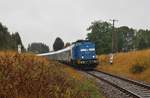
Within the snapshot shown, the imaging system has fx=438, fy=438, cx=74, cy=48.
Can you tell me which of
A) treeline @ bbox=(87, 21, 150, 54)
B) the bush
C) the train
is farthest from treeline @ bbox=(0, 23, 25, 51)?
treeline @ bbox=(87, 21, 150, 54)

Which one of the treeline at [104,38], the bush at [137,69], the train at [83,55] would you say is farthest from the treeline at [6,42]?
the treeline at [104,38]

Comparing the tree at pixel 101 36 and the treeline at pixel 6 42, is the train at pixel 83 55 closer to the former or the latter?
the treeline at pixel 6 42

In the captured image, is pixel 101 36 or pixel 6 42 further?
pixel 101 36

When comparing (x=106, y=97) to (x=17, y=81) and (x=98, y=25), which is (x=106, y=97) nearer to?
(x=17, y=81)

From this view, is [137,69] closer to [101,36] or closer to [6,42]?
[6,42]

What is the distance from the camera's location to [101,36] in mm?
126375

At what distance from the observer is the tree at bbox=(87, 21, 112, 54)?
4675 inches

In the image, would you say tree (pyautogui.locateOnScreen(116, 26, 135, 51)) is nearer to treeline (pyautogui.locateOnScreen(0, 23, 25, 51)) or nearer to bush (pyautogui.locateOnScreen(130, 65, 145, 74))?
treeline (pyautogui.locateOnScreen(0, 23, 25, 51))

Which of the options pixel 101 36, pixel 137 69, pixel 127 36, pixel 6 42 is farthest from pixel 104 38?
pixel 137 69

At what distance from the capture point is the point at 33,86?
998 cm

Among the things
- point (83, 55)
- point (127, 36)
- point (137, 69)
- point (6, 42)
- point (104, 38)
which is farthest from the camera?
point (127, 36)

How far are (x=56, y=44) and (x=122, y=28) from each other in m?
41.2

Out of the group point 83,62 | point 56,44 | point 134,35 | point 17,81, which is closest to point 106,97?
point 17,81

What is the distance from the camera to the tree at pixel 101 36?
390 ft
